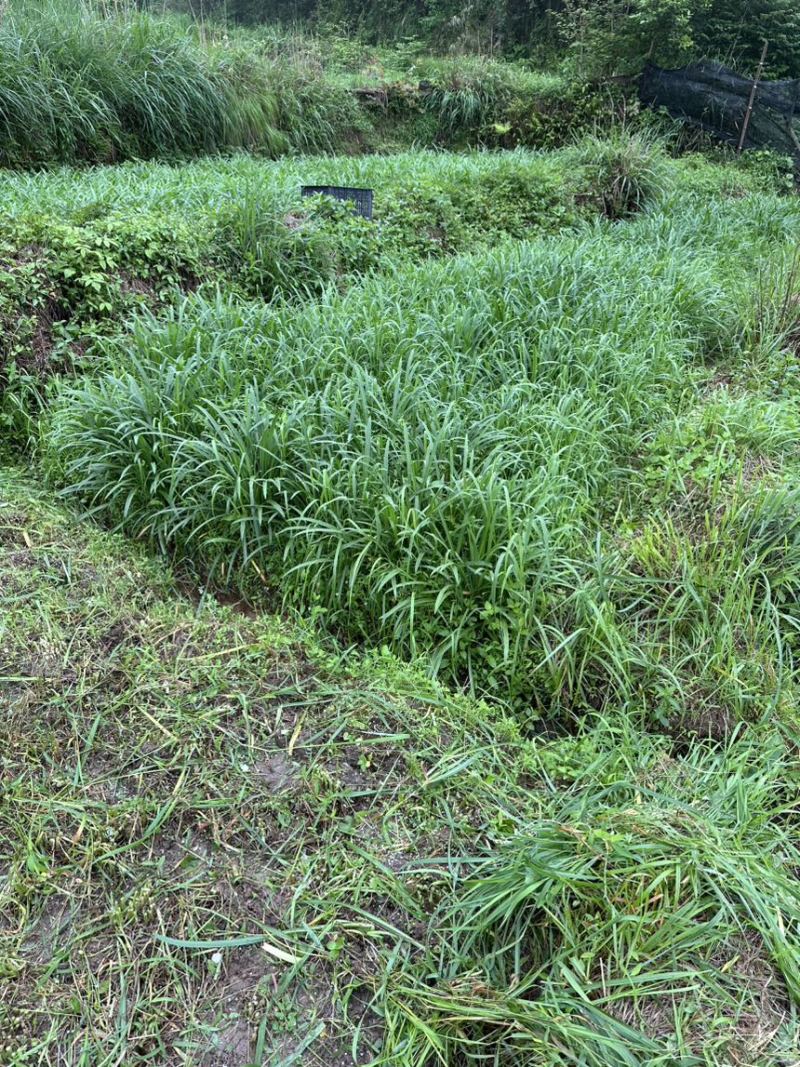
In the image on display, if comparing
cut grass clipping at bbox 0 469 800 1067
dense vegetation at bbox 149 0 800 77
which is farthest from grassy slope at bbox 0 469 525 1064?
dense vegetation at bbox 149 0 800 77

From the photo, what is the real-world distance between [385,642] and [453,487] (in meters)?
0.56

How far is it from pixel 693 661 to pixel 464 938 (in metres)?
1.08

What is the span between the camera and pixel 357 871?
1492 mm

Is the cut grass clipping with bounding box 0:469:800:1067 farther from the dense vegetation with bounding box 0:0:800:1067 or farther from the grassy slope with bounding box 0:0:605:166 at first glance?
the grassy slope with bounding box 0:0:605:166

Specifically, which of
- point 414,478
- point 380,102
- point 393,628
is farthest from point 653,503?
point 380,102

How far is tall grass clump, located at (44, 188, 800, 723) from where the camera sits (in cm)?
206

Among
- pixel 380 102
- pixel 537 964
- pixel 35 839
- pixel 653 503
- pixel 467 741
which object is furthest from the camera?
pixel 380 102

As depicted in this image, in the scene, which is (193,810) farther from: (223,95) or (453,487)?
(223,95)

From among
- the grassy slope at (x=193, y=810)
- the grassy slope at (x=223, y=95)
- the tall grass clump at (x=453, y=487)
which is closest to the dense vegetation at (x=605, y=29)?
the grassy slope at (x=223, y=95)

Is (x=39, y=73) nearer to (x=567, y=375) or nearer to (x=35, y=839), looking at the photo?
(x=567, y=375)

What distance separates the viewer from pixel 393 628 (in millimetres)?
2135

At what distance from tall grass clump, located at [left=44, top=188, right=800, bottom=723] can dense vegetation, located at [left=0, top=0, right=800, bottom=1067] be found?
2 cm

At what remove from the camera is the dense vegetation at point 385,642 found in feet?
4.26

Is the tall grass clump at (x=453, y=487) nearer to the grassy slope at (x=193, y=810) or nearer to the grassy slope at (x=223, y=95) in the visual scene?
the grassy slope at (x=193, y=810)
